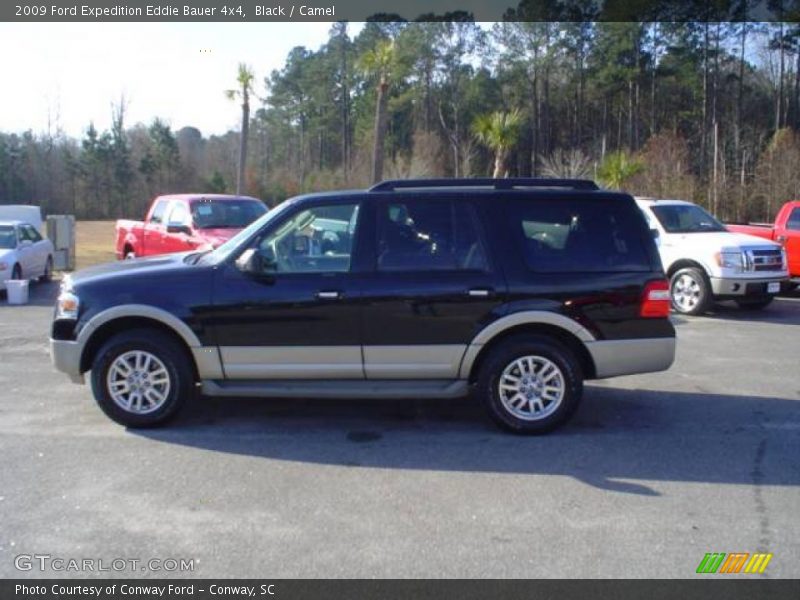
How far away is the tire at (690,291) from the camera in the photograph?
1262 cm

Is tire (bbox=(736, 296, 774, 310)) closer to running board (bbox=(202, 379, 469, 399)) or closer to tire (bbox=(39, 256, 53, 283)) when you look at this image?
running board (bbox=(202, 379, 469, 399))

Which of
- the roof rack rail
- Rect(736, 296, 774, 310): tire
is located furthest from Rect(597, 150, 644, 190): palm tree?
the roof rack rail

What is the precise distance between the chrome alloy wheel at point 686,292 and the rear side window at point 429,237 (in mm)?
7632

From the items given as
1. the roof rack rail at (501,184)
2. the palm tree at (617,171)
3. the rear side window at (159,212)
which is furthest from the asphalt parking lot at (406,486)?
the palm tree at (617,171)

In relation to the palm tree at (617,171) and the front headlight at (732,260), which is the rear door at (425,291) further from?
the palm tree at (617,171)

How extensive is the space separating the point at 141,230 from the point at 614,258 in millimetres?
11142

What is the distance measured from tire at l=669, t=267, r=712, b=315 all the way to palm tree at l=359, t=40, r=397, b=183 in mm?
18023

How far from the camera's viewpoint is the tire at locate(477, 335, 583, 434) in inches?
245

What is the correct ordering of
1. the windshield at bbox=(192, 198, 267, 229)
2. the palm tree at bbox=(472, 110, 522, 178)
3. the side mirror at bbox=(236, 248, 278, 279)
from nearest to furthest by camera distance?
the side mirror at bbox=(236, 248, 278, 279)
the windshield at bbox=(192, 198, 267, 229)
the palm tree at bbox=(472, 110, 522, 178)

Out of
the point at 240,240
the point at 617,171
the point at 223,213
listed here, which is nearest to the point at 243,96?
the point at 617,171

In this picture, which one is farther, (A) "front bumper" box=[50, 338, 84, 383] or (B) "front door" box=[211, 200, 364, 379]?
(A) "front bumper" box=[50, 338, 84, 383]

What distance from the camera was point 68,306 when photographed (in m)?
6.35

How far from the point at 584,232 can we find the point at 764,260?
7491 millimetres
